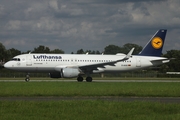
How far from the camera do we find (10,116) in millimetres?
15078

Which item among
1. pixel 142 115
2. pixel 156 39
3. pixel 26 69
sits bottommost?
pixel 142 115

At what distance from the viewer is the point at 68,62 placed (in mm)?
52344

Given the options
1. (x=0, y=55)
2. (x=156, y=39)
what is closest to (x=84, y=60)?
(x=156, y=39)

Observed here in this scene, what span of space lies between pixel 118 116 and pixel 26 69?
120 feet

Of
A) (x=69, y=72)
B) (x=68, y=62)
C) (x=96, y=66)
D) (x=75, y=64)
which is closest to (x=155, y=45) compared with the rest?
(x=96, y=66)

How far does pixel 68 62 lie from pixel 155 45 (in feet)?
48.5

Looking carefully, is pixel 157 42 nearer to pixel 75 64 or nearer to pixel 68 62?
pixel 75 64

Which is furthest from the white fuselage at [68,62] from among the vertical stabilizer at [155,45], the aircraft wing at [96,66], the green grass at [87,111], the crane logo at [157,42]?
the green grass at [87,111]

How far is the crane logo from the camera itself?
59281 mm

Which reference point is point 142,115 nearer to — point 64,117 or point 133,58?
point 64,117

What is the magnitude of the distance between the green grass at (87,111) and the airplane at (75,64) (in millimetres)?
30158

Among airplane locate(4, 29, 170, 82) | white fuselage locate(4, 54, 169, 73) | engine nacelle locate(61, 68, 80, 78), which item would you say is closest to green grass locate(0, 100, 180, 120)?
engine nacelle locate(61, 68, 80, 78)

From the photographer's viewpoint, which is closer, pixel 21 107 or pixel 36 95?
pixel 21 107

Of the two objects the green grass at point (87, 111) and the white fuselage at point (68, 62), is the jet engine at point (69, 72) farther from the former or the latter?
the green grass at point (87, 111)
